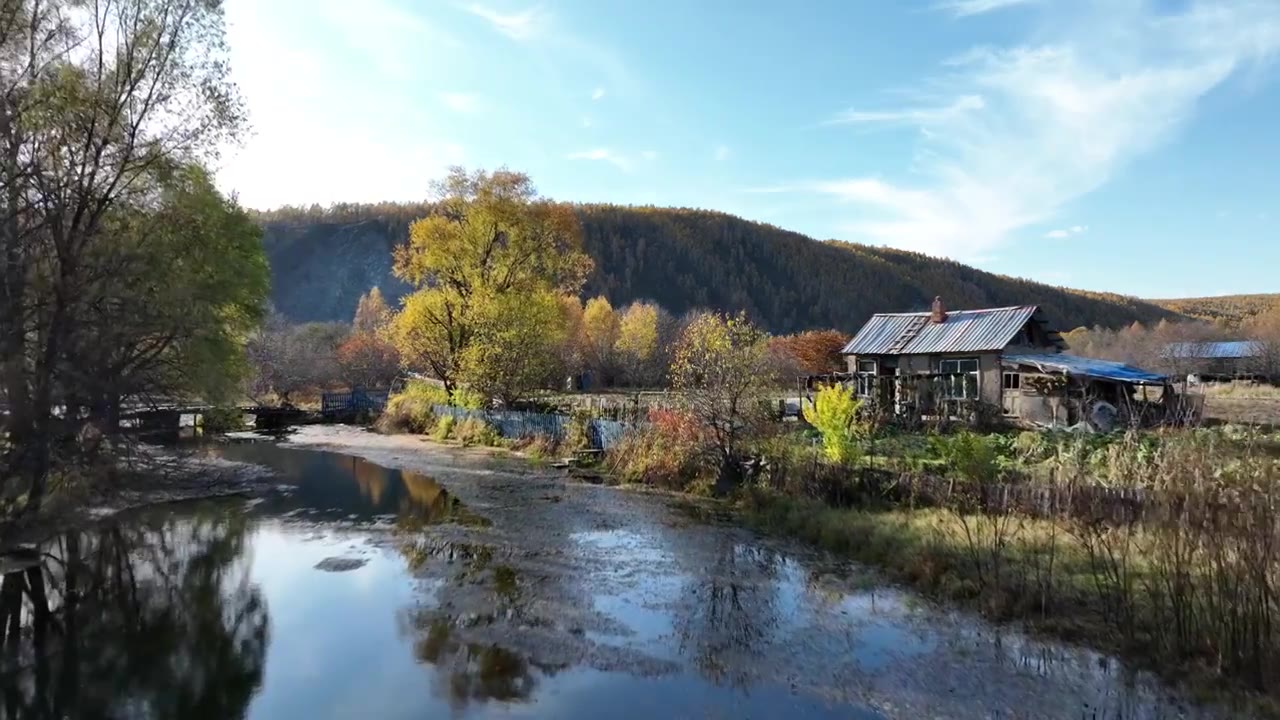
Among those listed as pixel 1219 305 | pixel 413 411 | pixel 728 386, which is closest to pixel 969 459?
pixel 728 386

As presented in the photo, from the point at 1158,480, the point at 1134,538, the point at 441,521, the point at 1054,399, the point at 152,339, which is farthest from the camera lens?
the point at 1054,399

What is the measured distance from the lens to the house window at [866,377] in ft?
111

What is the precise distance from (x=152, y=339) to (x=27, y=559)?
449 cm

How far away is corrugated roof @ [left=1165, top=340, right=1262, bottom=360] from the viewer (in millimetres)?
66594

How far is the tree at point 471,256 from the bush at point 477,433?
3.27m

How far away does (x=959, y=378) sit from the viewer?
31.2 meters

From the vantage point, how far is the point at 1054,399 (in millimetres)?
27344

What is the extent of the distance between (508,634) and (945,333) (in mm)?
28200

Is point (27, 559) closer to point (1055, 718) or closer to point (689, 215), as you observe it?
point (1055, 718)

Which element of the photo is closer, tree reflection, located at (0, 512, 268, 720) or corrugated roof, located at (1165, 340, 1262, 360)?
tree reflection, located at (0, 512, 268, 720)

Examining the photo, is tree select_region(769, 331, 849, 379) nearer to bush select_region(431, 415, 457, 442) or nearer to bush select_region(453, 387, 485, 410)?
bush select_region(453, 387, 485, 410)

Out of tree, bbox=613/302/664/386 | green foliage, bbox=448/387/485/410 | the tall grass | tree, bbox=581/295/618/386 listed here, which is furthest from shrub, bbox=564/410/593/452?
tree, bbox=581/295/618/386

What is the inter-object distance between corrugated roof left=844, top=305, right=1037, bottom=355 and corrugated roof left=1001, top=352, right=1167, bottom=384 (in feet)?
3.35

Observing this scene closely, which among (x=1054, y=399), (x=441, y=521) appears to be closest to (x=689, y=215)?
(x=1054, y=399)
